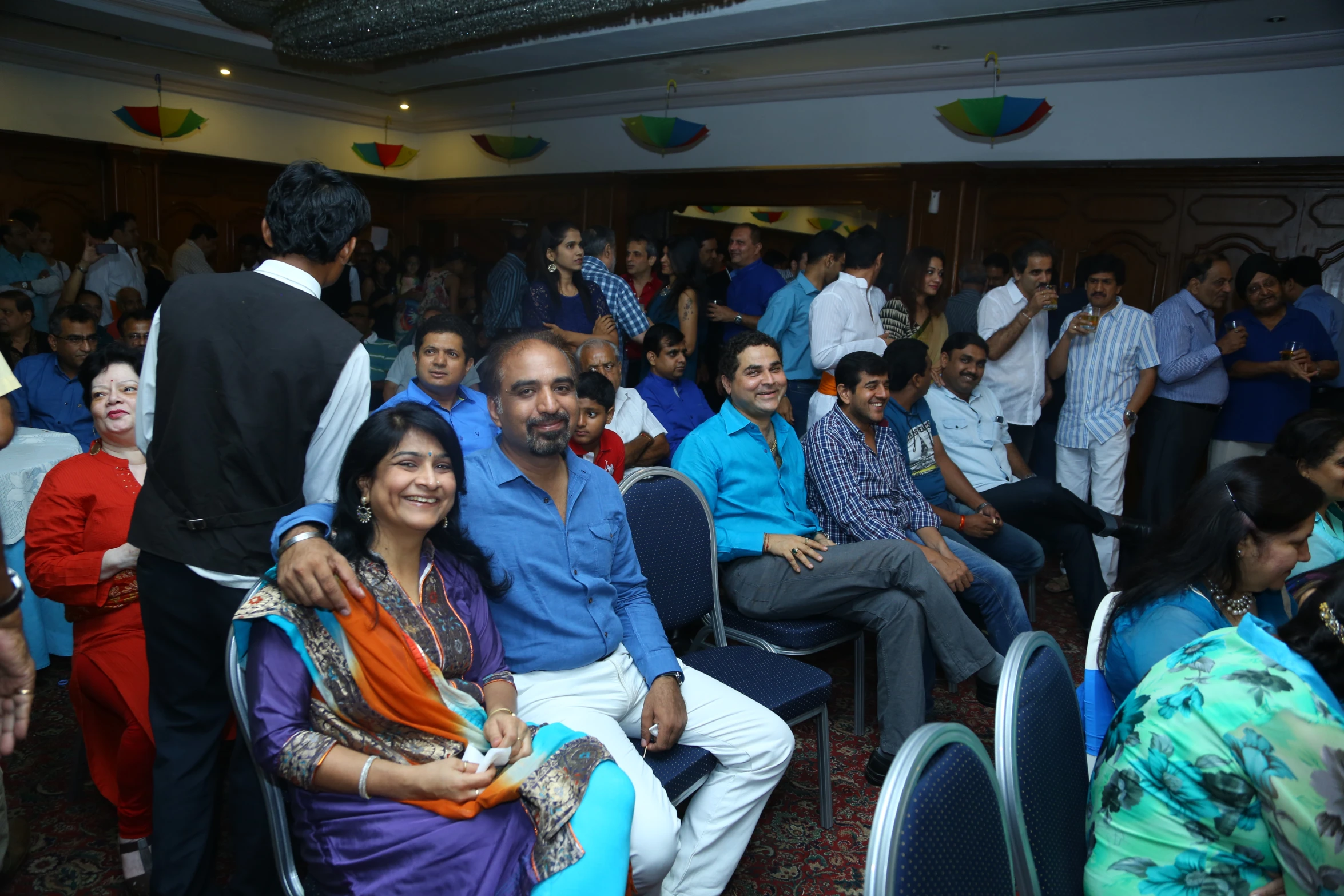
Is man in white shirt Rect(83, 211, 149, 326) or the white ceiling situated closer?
the white ceiling

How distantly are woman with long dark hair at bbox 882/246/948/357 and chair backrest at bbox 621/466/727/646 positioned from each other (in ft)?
7.46

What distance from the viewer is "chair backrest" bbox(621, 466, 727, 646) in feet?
7.73

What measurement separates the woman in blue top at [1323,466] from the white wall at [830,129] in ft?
10.7

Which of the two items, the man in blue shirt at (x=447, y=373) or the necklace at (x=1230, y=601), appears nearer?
the necklace at (x=1230, y=601)

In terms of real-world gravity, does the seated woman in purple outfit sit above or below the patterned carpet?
above

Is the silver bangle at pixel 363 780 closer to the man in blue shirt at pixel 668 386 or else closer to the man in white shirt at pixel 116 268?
the man in blue shirt at pixel 668 386

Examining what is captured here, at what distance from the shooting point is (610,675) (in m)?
1.89

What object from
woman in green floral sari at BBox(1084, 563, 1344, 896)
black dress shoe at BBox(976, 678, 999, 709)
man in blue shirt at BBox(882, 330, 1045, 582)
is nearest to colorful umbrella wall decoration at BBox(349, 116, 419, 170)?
man in blue shirt at BBox(882, 330, 1045, 582)

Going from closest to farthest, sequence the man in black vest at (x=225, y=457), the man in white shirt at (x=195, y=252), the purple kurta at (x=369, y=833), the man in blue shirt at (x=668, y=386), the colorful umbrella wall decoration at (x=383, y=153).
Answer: the purple kurta at (x=369, y=833), the man in black vest at (x=225, y=457), the man in blue shirt at (x=668, y=386), the man in white shirt at (x=195, y=252), the colorful umbrella wall decoration at (x=383, y=153)

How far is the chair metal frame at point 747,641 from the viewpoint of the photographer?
2.27m

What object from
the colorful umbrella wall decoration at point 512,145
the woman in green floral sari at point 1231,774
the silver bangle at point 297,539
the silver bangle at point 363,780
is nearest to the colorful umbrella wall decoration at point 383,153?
the colorful umbrella wall decoration at point 512,145

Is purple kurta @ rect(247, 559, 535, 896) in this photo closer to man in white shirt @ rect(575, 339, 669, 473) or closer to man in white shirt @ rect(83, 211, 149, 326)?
man in white shirt @ rect(575, 339, 669, 473)

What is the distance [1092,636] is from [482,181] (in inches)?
316

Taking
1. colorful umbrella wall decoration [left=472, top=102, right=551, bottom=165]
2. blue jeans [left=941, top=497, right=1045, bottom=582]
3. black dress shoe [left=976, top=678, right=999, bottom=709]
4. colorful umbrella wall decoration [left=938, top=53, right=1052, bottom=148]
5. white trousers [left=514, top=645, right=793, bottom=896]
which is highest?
colorful umbrella wall decoration [left=472, top=102, right=551, bottom=165]
